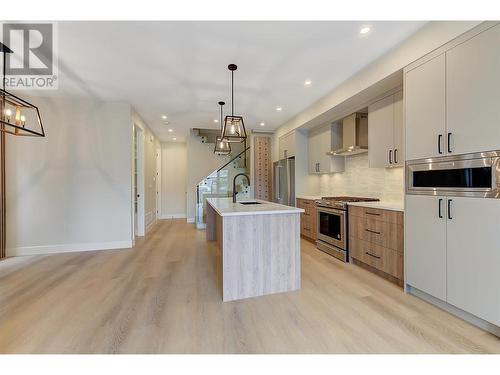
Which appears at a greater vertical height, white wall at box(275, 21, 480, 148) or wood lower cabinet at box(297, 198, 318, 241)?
white wall at box(275, 21, 480, 148)

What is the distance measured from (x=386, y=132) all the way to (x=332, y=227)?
1642 millimetres

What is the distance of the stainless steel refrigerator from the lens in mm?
5276

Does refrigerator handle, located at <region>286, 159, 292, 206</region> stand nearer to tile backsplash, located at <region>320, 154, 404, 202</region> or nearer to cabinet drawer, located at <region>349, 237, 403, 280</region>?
tile backsplash, located at <region>320, 154, 404, 202</region>

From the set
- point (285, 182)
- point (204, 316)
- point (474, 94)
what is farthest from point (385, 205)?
point (285, 182)

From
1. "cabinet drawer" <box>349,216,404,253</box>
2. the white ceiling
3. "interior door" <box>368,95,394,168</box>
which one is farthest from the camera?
"interior door" <box>368,95,394,168</box>

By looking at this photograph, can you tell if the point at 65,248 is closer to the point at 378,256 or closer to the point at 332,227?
the point at 332,227

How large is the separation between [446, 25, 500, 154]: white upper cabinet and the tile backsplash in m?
1.43

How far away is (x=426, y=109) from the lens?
223 centimetres

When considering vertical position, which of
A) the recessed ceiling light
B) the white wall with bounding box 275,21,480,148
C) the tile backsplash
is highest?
the recessed ceiling light

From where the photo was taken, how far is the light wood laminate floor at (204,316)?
166 centimetres

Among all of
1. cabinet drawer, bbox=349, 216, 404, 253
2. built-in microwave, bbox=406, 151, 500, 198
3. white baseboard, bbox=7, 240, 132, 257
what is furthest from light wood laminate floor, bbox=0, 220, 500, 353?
built-in microwave, bbox=406, 151, 500, 198

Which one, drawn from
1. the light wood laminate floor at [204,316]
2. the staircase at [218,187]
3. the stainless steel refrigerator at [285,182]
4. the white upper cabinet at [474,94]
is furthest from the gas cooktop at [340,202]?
the staircase at [218,187]

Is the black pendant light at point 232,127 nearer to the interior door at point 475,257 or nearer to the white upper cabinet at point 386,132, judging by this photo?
the white upper cabinet at point 386,132
